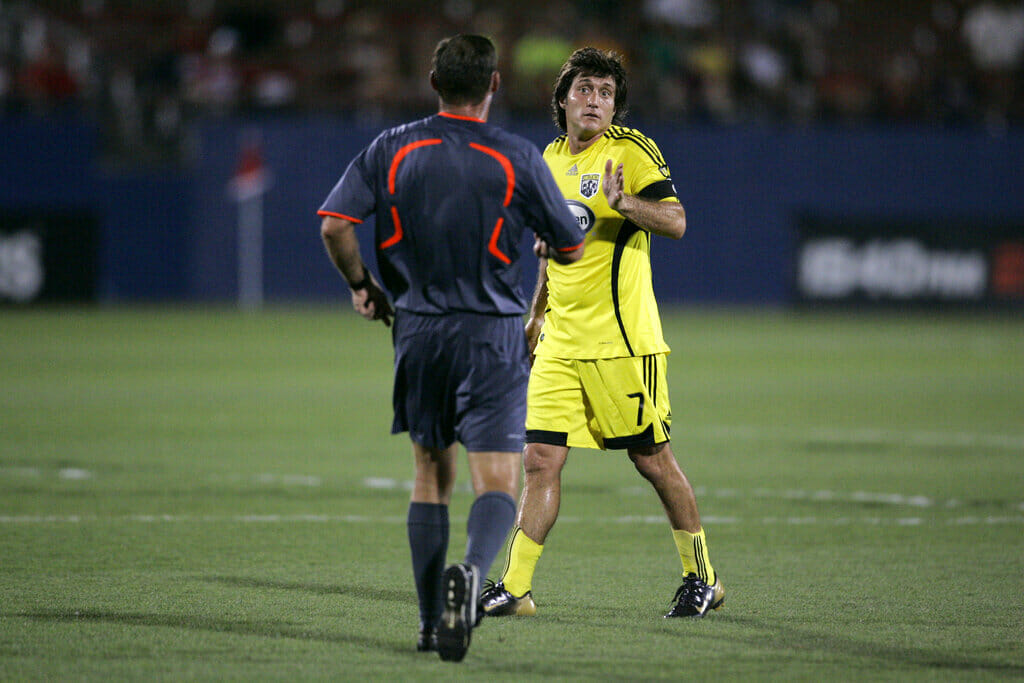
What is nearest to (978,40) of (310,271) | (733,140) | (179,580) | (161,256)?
(733,140)

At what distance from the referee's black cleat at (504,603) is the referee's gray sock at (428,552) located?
2.48 ft

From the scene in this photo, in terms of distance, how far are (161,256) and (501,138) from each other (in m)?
23.3

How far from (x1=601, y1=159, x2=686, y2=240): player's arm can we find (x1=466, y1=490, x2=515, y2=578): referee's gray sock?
1.25 m

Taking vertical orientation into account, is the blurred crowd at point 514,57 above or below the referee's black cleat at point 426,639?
above

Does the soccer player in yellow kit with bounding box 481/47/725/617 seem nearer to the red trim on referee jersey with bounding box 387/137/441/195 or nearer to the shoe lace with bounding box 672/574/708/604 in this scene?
the shoe lace with bounding box 672/574/708/604

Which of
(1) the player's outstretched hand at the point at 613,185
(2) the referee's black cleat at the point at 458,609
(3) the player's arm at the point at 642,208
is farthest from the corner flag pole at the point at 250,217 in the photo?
(2) the referee's black cleat at the point at 458,609

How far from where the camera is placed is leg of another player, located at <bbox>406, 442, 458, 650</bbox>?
18.5 ft

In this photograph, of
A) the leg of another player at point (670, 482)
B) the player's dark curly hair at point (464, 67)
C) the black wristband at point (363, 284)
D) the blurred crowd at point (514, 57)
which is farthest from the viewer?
the blurred crowd at point (514, 57)

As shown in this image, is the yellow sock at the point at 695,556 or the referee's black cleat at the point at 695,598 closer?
the referee's black cleat at the point at 695,598

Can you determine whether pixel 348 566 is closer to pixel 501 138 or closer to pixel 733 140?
pixel 501 138

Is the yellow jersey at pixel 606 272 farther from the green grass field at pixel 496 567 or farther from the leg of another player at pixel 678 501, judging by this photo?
the green grass field at pixel 496 567

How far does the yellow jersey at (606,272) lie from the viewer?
661 cm

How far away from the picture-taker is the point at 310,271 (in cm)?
2853

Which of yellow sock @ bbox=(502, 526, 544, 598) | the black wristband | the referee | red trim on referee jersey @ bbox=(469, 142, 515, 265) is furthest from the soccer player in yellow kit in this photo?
the black wristband
